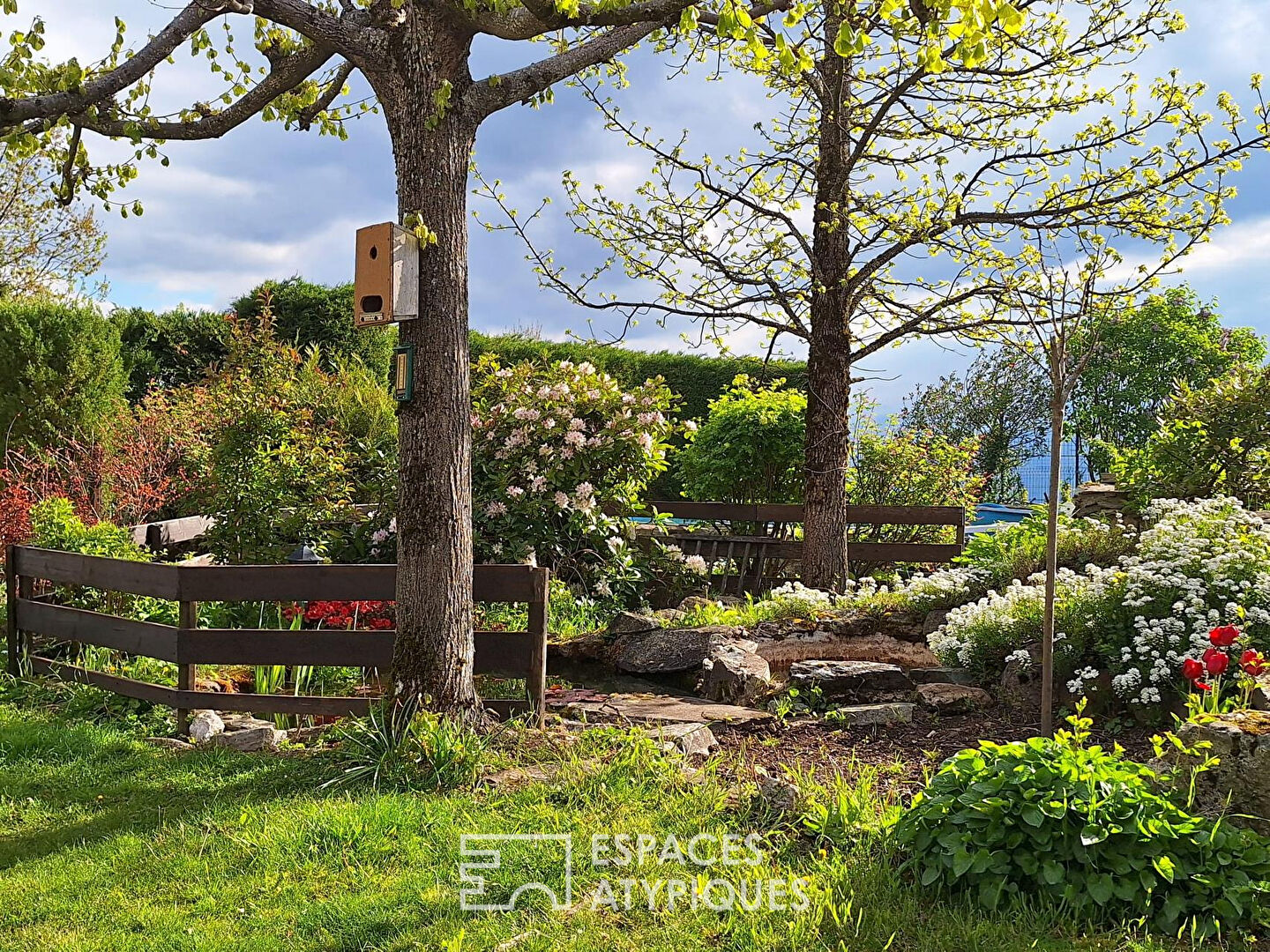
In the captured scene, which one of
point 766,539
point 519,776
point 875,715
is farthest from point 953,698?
point 766,539

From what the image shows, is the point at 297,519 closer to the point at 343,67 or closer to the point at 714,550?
the point at 343,67

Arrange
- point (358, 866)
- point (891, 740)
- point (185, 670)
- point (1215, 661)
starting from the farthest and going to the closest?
point (185, 670) → point (891, 740) → point (1215, 661) → point (358, 866)

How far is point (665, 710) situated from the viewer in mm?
5336

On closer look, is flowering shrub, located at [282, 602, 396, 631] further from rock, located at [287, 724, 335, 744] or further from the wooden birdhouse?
the wooden birdhouse

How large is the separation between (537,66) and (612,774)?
3.45 meters

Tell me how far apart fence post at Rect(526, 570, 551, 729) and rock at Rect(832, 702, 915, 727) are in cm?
151

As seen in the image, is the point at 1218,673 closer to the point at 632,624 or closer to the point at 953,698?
the point at 953,698

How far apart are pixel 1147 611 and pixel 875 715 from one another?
154 centimetres

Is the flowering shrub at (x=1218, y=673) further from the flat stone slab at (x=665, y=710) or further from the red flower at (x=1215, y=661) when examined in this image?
the flat stone slab at (x=665, y=710)

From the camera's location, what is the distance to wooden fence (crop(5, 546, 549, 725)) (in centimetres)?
515

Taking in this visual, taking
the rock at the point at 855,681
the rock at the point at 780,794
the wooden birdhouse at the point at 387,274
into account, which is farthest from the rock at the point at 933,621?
the wooden birdhouse at the point at 387,274

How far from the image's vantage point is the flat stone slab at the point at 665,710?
5133 mm

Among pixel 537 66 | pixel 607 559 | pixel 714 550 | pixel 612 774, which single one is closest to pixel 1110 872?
pixel 612 774

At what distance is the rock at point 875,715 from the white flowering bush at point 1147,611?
0.70 m
